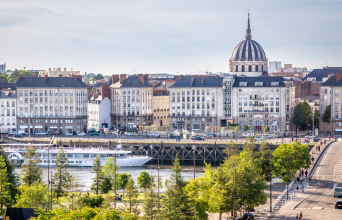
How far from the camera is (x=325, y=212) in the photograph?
192 feet

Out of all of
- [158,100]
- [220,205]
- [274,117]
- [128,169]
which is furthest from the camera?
[158,100]

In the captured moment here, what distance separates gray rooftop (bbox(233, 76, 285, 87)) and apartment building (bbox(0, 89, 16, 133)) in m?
45.6

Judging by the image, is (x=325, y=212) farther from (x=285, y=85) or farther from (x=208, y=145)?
(x=285, y=85)

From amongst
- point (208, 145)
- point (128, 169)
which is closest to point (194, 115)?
point (208, 145)

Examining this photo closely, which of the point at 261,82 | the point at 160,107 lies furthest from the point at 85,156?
the point at 261,82

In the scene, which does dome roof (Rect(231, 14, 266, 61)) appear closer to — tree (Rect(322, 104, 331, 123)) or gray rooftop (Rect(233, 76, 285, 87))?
gray rooftop (Rect(233, 76, 285, 87))

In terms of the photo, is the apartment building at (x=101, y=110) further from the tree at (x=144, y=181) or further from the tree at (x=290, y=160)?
the tree at (x=290, y=160)

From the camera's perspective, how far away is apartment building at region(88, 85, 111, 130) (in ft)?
469

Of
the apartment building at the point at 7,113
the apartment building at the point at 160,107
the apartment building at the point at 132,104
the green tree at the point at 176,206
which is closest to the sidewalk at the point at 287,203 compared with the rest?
the green tree at the point at 176,206

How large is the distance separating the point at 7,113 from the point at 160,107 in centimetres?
3359

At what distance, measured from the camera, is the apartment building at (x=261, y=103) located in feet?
429

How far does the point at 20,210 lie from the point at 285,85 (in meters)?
86.3

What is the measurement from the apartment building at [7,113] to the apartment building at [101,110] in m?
18.4

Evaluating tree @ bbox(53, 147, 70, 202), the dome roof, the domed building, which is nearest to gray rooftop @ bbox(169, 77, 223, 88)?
the domed building
